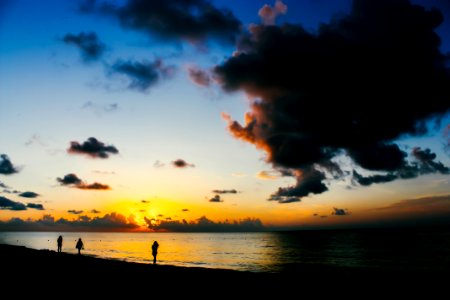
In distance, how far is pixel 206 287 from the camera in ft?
64.6

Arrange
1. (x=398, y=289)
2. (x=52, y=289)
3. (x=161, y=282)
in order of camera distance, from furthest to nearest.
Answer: (x=398, y=289), (x=161, y=282), (x=52, y=289)

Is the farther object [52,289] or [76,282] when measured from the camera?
[76,282]

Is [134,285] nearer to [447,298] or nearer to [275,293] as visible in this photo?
[275,293]

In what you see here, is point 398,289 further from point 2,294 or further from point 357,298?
point 2,294

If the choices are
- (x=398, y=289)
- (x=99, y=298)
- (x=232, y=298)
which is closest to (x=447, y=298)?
(x=398, y=289)

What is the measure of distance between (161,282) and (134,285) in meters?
2.27

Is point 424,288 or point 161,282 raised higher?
point 161,282

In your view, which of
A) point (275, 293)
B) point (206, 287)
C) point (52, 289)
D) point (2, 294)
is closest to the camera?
point (2, 294)

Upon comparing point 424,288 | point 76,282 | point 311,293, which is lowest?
point 424,288

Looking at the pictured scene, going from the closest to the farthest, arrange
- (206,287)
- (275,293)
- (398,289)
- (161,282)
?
(275,293) < (206,287) < (161,282) < (398,289)

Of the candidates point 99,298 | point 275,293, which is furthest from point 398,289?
point 99,298

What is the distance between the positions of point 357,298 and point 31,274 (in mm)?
21636

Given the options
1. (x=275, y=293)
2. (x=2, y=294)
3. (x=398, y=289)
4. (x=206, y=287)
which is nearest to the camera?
(x=2, y=294)

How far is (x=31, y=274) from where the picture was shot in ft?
70.7
